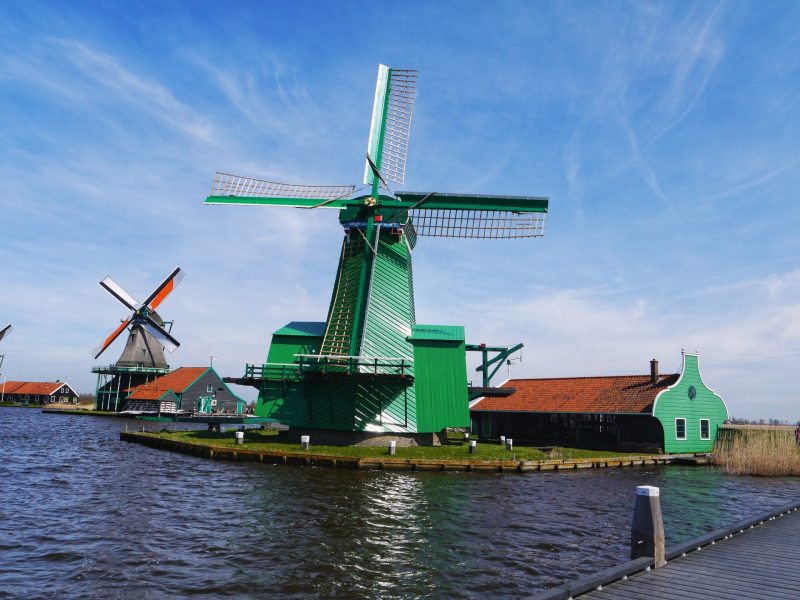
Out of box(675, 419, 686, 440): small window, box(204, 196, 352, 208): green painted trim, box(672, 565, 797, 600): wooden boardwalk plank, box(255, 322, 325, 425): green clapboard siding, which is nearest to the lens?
box(672, 565, 797, 600): wooden boardwalk plank

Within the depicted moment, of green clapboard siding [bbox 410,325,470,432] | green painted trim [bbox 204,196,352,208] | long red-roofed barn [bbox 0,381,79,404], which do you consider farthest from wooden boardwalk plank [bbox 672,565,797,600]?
long red-roofed barn [bbox 0,381,79,404]

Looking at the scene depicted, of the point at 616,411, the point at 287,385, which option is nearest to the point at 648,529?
the point at 287,385

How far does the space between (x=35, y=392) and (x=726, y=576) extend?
115845 millimetres

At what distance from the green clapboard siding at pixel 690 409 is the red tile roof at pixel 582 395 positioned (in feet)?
2.03

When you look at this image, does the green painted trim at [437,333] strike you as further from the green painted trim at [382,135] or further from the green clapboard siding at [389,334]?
the green painted trim at [382,135]

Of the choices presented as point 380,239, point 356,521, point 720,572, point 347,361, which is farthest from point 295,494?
point 380,239

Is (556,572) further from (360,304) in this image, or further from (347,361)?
(360,304)

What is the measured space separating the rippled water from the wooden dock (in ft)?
7.74

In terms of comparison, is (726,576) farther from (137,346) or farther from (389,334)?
(137,346)

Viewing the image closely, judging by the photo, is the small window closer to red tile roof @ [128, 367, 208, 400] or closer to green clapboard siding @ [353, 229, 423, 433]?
green clapboard siding @ [353, 229, 423, 433]

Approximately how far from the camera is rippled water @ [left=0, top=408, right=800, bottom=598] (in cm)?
1051

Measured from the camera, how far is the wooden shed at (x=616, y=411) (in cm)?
3366

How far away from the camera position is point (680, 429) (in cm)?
3406

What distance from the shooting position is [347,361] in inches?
1117
